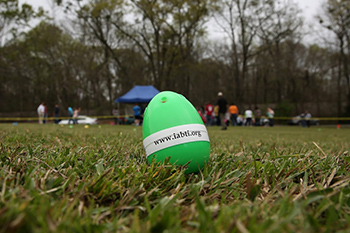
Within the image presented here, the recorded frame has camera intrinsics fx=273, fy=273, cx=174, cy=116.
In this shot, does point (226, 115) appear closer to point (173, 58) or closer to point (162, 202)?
point (173, 58)

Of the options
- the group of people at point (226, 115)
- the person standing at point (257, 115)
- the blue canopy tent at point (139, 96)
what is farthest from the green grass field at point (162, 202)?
the person standing at point (257, 115)

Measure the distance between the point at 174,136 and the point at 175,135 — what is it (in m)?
0.01

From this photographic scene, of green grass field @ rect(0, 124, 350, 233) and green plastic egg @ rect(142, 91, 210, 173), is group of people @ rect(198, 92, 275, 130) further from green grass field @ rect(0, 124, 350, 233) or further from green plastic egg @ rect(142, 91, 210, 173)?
green grass field @ rect(0, 124, 350, 233)

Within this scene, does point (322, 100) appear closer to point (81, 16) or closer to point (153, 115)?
point (81, 16)

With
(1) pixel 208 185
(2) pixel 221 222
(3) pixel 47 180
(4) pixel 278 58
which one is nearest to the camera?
(2) pixel 221 222

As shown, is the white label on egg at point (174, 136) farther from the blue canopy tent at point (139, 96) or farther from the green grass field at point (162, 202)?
the blue canopy tent at point (139, 96)

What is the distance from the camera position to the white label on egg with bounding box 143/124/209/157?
2.04 m

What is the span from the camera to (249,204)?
127cm

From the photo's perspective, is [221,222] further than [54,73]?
No

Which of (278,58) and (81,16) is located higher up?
(81,16)

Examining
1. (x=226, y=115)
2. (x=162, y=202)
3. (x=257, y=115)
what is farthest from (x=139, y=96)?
(x=162, y=202)

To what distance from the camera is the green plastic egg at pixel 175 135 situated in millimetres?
2023

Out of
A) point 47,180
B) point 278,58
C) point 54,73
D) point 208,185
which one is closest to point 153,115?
point 208,185

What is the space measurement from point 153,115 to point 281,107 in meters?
34.2
